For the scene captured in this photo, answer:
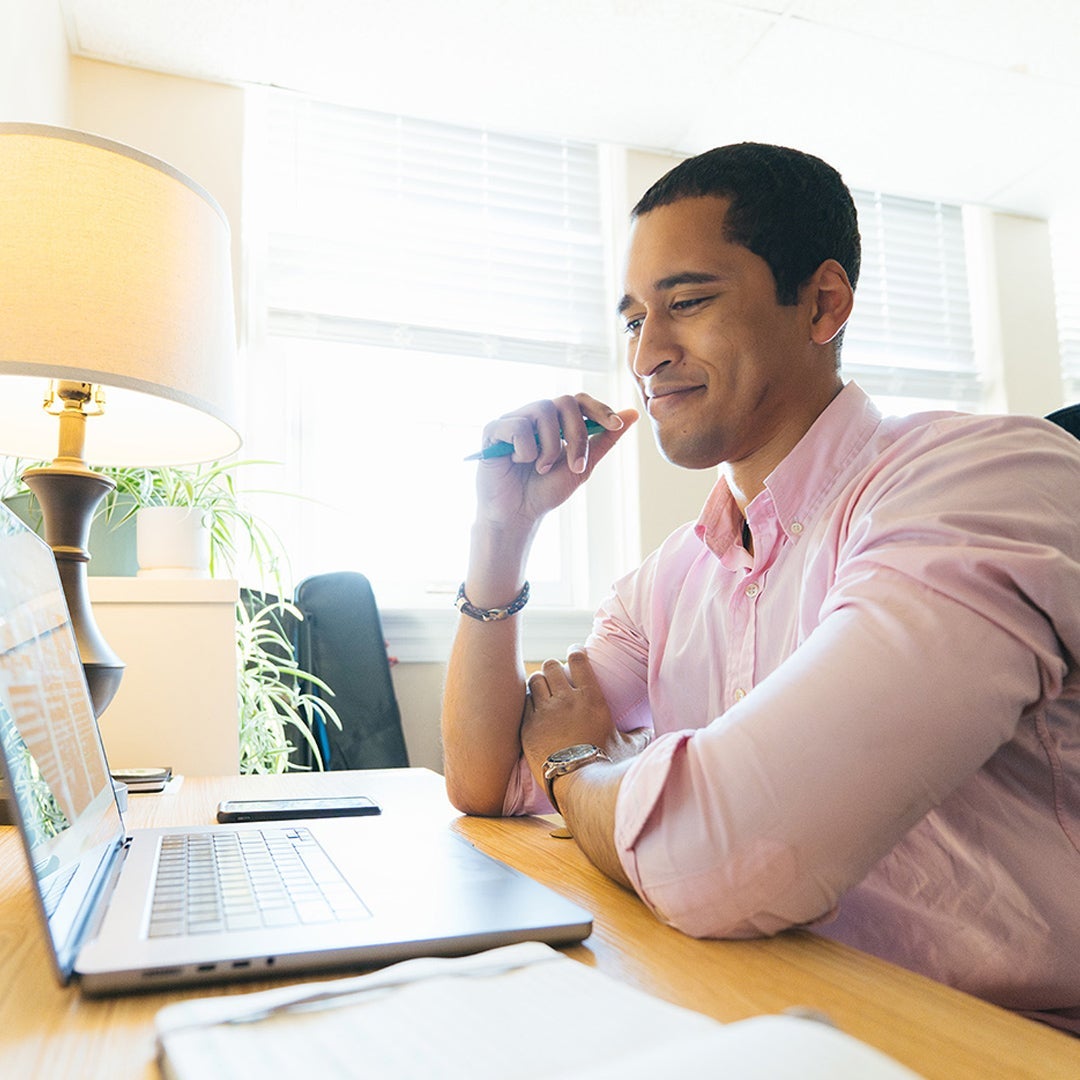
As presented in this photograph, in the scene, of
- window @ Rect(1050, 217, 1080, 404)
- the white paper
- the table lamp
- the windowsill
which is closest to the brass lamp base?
the table lamp

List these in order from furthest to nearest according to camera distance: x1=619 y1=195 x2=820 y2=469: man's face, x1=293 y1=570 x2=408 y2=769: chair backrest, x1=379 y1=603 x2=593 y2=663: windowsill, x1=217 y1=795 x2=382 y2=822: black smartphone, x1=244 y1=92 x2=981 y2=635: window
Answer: x1=244 y1=92 x2=981 y2=635: window → x1=379 y1=603 x2=593 y2=663: windowsill → x1=293 y1=570 x2=408 y2=769: chair backrest → x1=619 y1=195 x2=820 y2=469: man's face → x1=217 y1=795 x2=382 y2=822: black smartphone

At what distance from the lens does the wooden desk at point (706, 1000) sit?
1.25 feet

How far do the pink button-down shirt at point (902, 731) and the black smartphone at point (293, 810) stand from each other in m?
0.39

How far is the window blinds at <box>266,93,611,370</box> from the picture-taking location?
263cm

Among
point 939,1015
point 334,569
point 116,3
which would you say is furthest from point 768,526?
point 116,3

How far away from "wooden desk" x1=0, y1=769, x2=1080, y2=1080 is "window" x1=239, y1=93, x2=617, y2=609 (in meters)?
1.97

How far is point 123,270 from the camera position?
1.07m

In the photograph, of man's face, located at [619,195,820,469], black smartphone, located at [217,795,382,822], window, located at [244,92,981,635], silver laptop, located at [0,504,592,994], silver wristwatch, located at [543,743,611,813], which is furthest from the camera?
window, located at [244,92,981,635]

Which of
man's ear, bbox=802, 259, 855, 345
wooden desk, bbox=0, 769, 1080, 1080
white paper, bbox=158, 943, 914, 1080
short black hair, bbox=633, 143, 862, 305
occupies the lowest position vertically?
wooden desk, bbox=0, 769, 1080, 1080

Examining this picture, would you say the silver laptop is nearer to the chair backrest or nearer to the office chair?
the office chair

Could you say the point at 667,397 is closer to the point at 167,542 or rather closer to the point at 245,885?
the point at 245,885

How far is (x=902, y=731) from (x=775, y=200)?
71 centimetres

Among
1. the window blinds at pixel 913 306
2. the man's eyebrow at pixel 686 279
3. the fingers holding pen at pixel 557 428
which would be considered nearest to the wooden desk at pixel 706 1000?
the fingers holding pen at pixel 557 428

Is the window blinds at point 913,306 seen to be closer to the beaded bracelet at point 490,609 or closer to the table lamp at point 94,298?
the beaded bracelet at point 490,609
